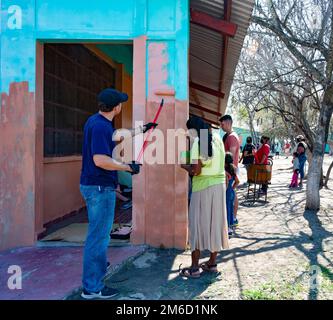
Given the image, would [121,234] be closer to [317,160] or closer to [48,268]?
[48,268]

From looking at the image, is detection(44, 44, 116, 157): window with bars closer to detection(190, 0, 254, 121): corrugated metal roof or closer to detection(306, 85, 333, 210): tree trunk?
detection(190, 0, 254, 121): corrugated metal roof

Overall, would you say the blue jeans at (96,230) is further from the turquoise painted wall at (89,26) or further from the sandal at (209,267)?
the turquoise painted wall at (89,26)

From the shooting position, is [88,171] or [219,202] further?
[219,202]

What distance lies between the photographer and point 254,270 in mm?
4418

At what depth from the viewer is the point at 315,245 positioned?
215 inches

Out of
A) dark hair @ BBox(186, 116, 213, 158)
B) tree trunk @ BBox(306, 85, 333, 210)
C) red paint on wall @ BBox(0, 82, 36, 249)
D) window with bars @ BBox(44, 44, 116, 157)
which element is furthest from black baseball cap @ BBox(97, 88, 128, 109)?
tree trunk @ BBox(306, 85, 333, 210)

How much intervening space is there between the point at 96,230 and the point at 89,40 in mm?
2835

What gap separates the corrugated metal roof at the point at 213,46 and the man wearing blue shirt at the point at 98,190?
2.68 meters

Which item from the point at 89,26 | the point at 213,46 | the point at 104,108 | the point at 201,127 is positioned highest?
the point at 213,46

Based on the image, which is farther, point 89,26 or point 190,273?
point 89,26

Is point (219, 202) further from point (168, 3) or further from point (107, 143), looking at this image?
point (168, 3)

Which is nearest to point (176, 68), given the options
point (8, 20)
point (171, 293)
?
point (8, 20)

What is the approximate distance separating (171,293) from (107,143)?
5.30ft

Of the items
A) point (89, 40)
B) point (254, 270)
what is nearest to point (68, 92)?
point (89, 40)
